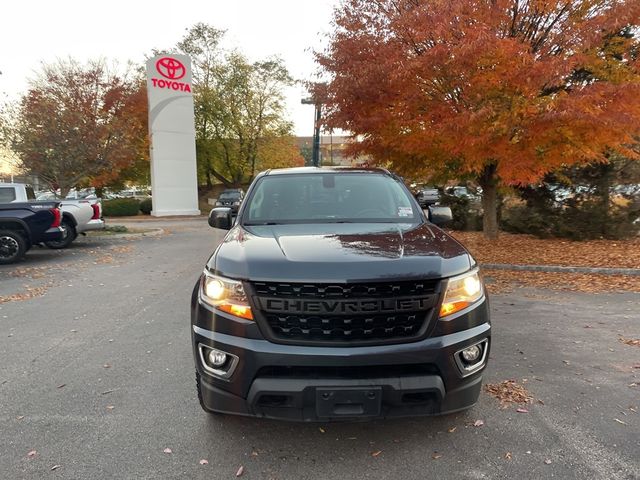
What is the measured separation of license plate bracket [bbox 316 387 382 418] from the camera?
2.43 metres

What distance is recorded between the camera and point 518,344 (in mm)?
4684

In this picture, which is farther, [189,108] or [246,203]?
[189,108]

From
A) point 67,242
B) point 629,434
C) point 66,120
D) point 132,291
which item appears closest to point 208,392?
→ point 629,434

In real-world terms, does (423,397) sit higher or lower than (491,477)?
higher

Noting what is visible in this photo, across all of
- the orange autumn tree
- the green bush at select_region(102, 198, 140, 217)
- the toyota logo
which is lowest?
the green bush at select_region(102, 198, 140, 217)

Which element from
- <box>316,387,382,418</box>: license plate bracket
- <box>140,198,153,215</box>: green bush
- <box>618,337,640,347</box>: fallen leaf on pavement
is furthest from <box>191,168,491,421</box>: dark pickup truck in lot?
<box>140,198,153,215</box>: green bush

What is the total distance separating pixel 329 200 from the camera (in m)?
4.07

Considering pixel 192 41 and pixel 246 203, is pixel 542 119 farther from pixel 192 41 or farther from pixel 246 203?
pixel 192 41

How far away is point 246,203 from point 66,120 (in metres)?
15.4

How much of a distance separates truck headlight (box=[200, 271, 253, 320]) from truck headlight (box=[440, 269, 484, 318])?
3.60ft

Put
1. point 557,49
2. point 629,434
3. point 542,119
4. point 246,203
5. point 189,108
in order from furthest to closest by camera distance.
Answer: point 189,108
point 557,49
point 542,119
point 246,203
point 629,434

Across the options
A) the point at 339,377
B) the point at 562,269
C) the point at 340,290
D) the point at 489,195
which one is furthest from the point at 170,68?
the point at 339,377

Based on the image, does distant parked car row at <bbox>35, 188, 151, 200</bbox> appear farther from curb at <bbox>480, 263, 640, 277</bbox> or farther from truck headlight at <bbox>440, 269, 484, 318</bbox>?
truck headlight at <bbox>440, 269, 484, 318</bbox>

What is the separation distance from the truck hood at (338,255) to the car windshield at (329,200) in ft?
1.45
